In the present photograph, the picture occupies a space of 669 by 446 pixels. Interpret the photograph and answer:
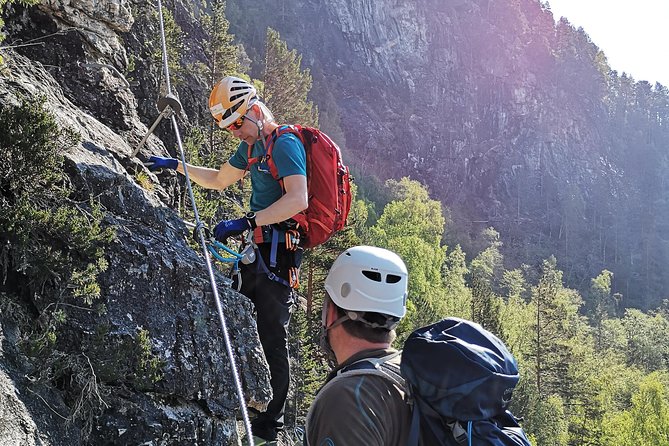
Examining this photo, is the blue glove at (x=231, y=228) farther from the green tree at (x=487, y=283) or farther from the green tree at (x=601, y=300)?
the green tree at (x=601, y=300)

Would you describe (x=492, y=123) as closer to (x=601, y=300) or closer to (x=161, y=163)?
(x=601, y=300)

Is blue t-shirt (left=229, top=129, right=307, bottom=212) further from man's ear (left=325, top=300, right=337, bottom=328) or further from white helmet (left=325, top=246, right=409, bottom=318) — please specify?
man's ear (left=325, top=300, right=337, bottom=328)

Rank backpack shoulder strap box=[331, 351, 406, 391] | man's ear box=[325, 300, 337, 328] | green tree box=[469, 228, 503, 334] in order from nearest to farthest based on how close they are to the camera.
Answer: backpack shoulder strap box=[331, 351, 406, 391], man's ear box=[325, 300, 337, 328], green tree box=[469, 228, 503, 334]

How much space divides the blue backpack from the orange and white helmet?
127 inches

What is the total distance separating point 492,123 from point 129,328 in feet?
377

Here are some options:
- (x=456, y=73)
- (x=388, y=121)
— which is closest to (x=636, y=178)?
(x=456, y=73)

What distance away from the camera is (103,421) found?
167 inches

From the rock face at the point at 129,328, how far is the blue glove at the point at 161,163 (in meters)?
0.15

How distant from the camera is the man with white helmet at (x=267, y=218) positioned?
15.3 ft

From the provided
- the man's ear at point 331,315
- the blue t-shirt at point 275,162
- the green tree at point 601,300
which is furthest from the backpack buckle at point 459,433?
the green tree at point 601,300

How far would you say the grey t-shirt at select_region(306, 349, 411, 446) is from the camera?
220 centimetres

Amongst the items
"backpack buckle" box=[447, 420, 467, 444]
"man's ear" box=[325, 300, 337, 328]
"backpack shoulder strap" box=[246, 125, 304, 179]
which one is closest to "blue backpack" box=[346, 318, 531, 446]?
"backpack buckle" box=[447, 420, 467, 444]

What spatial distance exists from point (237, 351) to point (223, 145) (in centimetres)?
1788

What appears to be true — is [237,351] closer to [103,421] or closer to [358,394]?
[103,421]
